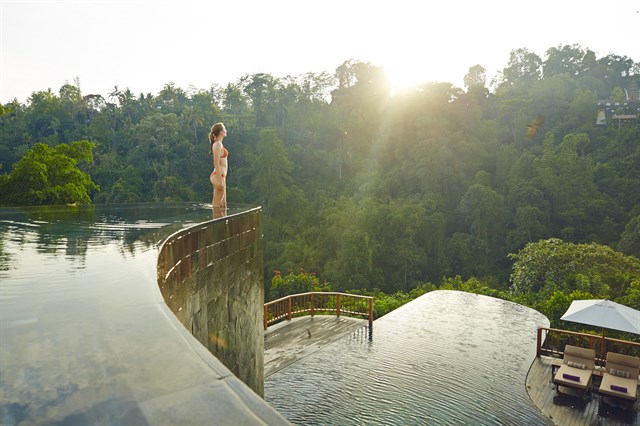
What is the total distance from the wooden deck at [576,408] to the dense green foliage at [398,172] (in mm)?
5897

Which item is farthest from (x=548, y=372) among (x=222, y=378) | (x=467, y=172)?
(x=467, y=172)

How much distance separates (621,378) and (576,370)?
60 cm

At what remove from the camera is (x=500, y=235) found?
86.2ft

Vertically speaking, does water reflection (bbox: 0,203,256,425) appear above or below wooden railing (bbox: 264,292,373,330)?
above

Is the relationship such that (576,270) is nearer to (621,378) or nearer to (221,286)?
(621,378)

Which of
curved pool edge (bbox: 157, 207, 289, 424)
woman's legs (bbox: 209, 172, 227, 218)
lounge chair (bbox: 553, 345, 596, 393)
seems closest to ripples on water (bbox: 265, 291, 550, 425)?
lounge chair (bbox: 553, 345, 596, 393)

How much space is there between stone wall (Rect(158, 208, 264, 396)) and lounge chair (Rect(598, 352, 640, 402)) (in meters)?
5.17

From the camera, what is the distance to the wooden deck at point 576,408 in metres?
6.09

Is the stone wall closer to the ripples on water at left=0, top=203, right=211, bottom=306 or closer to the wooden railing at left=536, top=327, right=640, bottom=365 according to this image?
the ripples on water at left=0, top=203, right=211, bottom=306

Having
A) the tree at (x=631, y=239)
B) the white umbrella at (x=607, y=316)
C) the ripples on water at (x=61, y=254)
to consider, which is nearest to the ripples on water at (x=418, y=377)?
the white umbrella at (x=607, y=316)

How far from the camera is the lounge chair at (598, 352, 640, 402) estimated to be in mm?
6277

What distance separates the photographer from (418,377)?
7.33 metres

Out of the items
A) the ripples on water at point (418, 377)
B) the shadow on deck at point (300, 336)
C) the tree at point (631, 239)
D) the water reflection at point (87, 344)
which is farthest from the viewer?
the tree at point (631, 239)

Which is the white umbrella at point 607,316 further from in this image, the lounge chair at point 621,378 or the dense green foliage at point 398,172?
the dense green foliage at point 398,172
